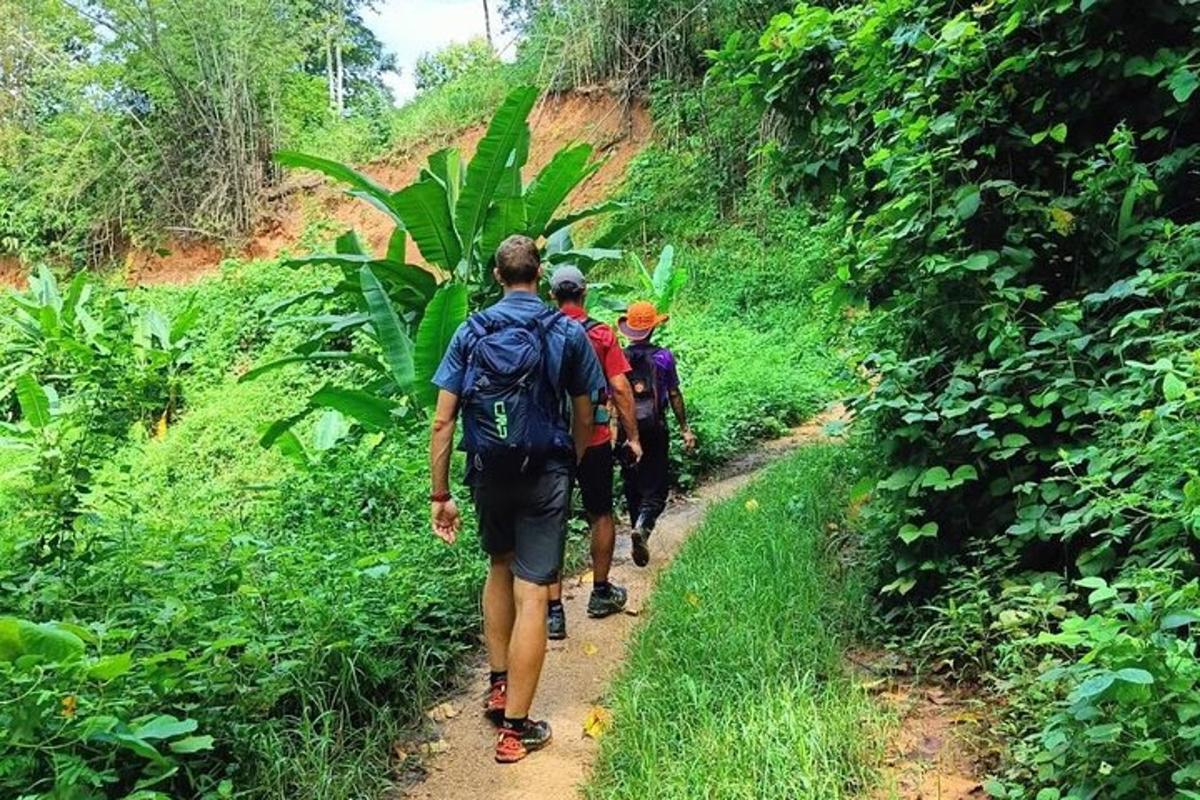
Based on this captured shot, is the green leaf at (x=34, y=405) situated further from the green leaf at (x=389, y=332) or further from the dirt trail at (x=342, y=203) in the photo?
the dirt trail at (x=342, y=203)

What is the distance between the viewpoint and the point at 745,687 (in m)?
2.97

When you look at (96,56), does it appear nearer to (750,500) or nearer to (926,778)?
(750,500)

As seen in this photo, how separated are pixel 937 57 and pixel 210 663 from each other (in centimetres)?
362

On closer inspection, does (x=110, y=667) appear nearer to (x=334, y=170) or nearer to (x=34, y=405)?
(x=34, y=405)

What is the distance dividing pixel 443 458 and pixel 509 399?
15.4 inches

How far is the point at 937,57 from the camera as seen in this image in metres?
3.54

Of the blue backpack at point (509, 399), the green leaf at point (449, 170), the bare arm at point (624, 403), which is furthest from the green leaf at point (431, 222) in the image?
the blue backpack at point (509, 399)

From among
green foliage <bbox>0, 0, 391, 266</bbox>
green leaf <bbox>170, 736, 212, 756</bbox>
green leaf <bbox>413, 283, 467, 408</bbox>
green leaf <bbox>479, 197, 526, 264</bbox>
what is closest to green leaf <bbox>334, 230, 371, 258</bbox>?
green leaf <bbox>479, 197, 526, 264</bbox>

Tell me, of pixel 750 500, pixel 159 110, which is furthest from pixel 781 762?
pixel 159 110

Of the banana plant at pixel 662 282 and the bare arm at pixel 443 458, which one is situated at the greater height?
the banana plant at pixel 662 282

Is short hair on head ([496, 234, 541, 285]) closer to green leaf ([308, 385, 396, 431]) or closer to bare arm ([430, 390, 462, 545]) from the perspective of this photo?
bare arm ([430, 390, 462, 545])

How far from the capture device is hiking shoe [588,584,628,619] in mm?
4531

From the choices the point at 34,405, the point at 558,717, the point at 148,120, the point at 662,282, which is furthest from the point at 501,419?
the point at 148,120

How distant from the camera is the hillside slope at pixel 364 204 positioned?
62.0 feet
